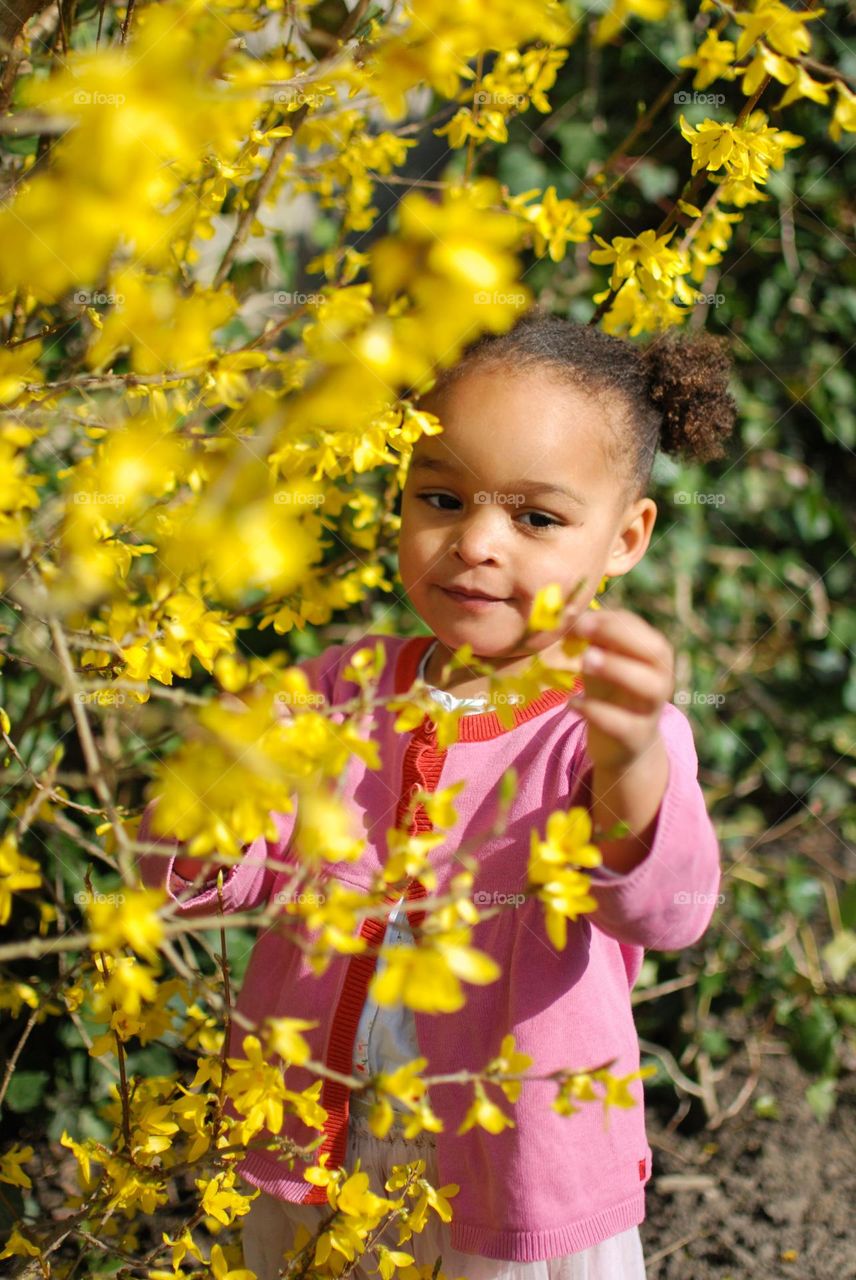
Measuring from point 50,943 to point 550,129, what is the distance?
2112 mm

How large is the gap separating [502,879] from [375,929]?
0.14m

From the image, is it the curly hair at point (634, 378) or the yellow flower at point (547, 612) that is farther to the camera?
the curly hair at point (634, 378)

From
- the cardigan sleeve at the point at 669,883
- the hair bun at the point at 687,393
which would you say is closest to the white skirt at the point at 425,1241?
the cardigan sleeve at the point at 669,883

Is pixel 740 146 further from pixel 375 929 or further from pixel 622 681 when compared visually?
pixel 375 929

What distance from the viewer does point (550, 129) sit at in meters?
2.32

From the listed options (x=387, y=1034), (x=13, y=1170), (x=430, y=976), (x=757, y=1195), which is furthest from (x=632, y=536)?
(x=757, y=1195)

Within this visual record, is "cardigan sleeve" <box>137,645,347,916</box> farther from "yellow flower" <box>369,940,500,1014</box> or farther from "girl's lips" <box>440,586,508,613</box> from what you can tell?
"yellow flower" <box>369,940,500,1014</box>

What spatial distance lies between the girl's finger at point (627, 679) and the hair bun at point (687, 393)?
0.61m

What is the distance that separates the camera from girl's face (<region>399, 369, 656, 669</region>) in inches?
44.8

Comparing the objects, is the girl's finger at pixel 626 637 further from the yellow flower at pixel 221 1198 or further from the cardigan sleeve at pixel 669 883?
the yellow flower at pixel 221 1198

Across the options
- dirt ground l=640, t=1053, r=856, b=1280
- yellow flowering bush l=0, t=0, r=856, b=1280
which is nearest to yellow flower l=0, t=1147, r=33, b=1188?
yellow flowering bush l=0, t=0, r=856, b=1280

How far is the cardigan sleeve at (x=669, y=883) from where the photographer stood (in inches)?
36.6

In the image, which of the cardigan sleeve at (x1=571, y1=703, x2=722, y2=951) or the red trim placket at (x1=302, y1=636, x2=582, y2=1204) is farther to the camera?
the red trim placket at (x1=302, y1=636, x2=582, y2=1204)

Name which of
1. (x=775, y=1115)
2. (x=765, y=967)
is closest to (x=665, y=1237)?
(x=775, y=1115)
